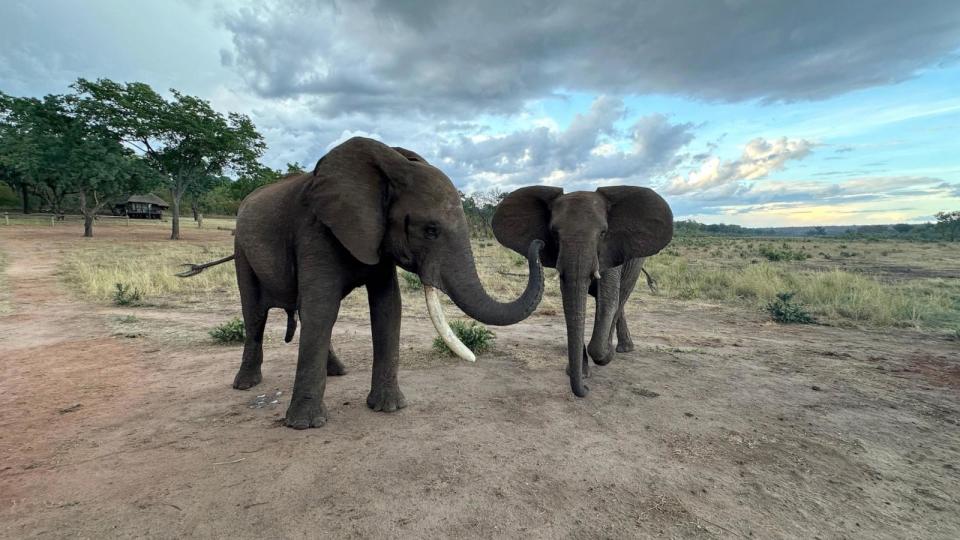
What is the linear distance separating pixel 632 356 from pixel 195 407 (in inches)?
223

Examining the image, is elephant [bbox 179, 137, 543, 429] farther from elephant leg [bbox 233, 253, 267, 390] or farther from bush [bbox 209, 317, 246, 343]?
bush [bbox 209, 317, 246, 343]

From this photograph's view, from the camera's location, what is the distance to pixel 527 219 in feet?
20.6

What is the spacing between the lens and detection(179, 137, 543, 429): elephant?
376 centimetres

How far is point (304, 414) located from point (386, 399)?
79cm

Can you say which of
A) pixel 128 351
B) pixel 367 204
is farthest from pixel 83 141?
pixel 367 204

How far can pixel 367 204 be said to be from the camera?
3791 mm

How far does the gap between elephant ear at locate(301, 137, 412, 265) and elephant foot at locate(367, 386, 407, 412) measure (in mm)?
1516

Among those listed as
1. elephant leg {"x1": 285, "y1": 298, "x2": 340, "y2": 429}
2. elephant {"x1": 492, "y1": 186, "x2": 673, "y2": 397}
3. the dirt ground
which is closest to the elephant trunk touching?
elephant {"x1": 492, "y1": 186, "x2": 673, "y2": 397}

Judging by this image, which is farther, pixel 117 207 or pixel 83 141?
pixel 117 207

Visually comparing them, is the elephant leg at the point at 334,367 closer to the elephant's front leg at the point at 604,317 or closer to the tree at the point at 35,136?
the elephant's front leg at the point at 604,317

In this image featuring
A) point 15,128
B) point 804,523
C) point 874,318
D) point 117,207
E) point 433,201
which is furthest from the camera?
point 117,207

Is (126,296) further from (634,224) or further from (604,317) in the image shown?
(634,224)

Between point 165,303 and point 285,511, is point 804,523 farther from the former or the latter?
point 165,303

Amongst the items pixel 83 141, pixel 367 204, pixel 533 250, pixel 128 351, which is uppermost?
pixel 83 141
